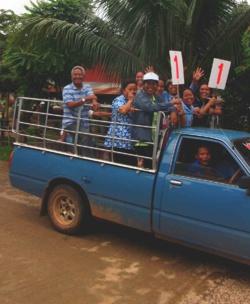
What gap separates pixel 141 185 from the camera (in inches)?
227

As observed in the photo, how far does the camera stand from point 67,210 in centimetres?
677

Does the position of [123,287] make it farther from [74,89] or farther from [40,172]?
[74,89]

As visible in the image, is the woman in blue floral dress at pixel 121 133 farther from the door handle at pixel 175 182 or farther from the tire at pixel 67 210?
the tire at pixel 67 210

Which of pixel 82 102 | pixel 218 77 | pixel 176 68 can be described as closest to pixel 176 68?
pixel 176 68

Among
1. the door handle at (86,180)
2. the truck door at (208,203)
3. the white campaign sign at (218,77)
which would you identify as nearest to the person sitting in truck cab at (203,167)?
the truck door at (208,203)

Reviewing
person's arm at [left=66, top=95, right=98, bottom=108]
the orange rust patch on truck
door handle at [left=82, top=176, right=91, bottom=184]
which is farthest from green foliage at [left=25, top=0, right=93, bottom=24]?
the orange rust patch on truck

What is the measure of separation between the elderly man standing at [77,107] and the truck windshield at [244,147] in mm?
1969

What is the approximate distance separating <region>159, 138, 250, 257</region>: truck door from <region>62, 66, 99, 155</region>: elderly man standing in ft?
4.75

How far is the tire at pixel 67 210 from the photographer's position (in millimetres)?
6535

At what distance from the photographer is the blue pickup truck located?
5.13 meters

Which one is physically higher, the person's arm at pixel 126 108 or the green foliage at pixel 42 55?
the green foliage at pixel 42 55

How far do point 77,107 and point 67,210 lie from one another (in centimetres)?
138

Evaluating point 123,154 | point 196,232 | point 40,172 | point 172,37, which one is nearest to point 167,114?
point 123,154

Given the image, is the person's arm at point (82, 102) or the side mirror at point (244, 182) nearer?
the side mirror at point (244, 182)
